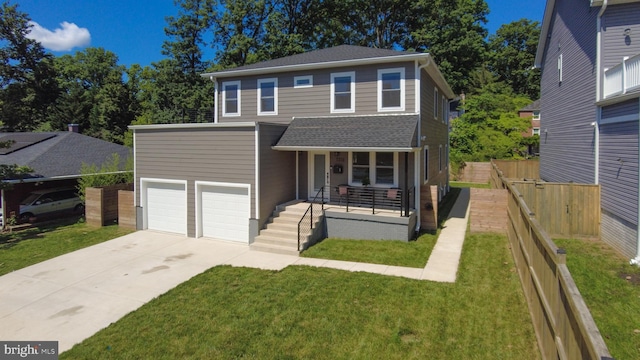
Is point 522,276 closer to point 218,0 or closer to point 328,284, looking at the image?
point 328,284

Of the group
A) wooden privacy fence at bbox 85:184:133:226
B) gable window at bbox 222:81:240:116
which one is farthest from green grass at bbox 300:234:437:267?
wooden privacy fence at bbox 85:184:133:226

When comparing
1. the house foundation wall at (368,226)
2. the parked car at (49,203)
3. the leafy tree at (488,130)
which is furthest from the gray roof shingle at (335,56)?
the leafy tree at (488,130)

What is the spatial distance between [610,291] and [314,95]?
10907 millimetres

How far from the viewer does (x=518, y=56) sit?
49.3 m

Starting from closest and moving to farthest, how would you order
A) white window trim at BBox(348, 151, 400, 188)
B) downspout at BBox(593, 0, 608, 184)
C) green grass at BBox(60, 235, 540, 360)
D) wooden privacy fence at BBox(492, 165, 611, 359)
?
wooden privacy fence at BBox(492, 165, 611, 359)
green grass at BBox(60, 235, 540, 360)
downspout at BBox(593, 0, 608, 184)
white window trim at BBox(348, 151, 400, 188)

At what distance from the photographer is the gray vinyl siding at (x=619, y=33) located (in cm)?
1105

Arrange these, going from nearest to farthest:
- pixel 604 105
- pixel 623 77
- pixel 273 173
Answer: pixel 623 77 < pixel 604 105 < pixel 273 173

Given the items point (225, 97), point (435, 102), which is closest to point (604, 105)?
point (435, 102)

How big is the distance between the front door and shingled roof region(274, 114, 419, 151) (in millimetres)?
1209

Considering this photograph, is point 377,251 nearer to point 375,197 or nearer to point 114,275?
point 375,197

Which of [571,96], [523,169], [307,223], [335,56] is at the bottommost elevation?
[307,223]

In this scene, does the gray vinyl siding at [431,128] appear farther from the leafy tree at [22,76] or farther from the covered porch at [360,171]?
the leafy tree at [22,76]

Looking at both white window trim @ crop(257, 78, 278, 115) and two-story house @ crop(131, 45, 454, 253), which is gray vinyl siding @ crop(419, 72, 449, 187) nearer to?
two-story house @ crop(131, 45, 454, 253)

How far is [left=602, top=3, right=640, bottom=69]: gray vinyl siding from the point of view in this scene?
1105 centimetres
